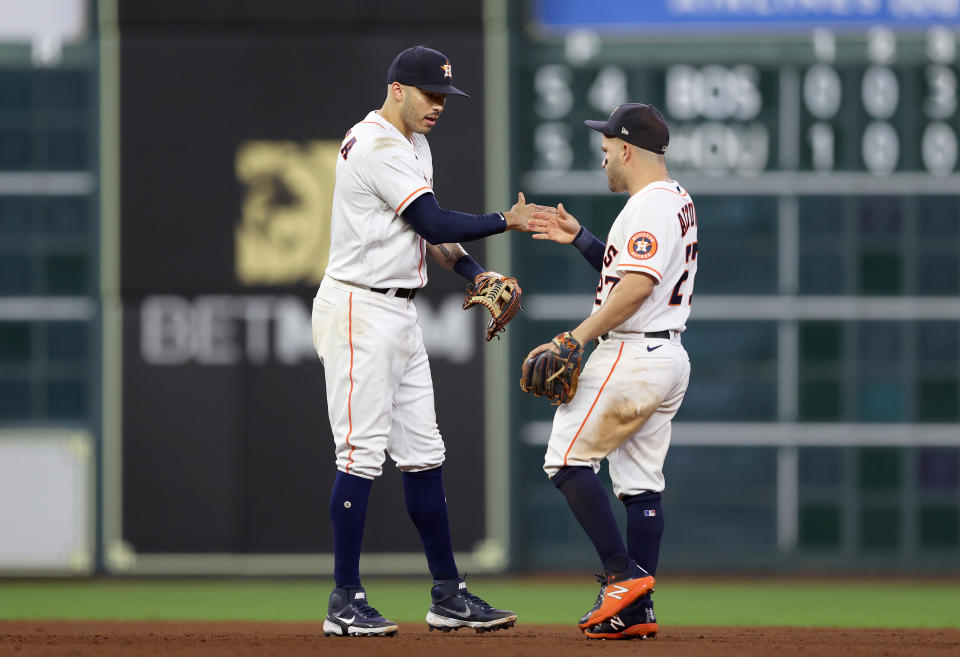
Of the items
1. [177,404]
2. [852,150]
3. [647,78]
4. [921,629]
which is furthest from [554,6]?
[921,629]

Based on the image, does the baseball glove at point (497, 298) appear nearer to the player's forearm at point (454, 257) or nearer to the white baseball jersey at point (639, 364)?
the player's forearm at point (454, 257)

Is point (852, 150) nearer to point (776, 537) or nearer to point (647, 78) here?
point (647, 78)

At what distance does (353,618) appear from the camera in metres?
5.28

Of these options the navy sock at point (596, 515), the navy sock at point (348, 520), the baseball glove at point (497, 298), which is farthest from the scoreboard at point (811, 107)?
the navy sock at point (348, 520)

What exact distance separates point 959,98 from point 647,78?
76.3 inches

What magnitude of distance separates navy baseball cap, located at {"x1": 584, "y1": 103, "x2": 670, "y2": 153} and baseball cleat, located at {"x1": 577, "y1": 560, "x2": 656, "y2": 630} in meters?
1.53

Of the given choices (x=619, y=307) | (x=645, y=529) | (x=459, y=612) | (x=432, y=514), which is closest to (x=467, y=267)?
(x=619, y=307)

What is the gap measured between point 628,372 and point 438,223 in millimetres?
871

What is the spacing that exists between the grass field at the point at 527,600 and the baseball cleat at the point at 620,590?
1862 millimetres

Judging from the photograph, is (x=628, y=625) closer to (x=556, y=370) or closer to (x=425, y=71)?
(x=556, y=370)

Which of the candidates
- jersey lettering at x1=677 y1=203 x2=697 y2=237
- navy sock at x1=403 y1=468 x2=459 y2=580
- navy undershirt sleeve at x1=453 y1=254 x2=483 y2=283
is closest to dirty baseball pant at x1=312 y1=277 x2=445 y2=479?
navy sock at x1=403 y1=468 x2=459 y2=580

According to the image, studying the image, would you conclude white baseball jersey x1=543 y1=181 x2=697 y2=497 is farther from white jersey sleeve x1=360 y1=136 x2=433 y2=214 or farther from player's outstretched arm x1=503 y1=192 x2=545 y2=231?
white jersey sleeve x1=360 y1=136 x2=433 y2=214

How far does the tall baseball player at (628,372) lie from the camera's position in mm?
5246

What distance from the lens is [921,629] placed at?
20.3ft
